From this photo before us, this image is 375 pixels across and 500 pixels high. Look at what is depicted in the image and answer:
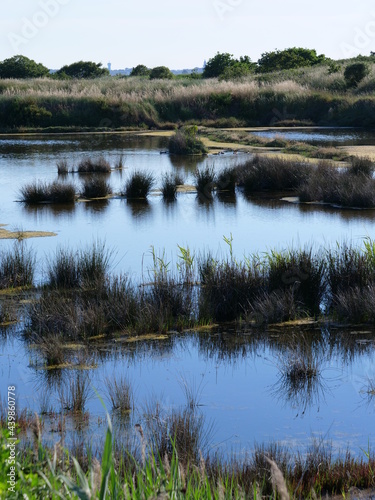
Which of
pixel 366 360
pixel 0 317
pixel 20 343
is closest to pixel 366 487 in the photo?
pixel 366 360

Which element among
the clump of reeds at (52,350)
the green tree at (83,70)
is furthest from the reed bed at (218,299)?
the green tree at (83,70)

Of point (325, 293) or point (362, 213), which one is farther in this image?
point (362, 213)

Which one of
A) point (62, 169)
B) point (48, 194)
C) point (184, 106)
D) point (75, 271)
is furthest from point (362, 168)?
point (184, 106)

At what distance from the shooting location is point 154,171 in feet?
57.1

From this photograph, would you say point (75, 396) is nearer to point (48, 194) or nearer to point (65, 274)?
point (65, 274)

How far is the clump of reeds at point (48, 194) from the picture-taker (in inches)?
559

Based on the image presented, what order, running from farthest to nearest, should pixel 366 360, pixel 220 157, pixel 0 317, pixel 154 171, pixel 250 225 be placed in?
pixel 220 157, pixel 154 171, pixel 250 225, pixel 0 317, pixel 366 360

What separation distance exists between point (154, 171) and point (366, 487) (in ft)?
45.6

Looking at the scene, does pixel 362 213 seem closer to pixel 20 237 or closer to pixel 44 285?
pixel 20 237

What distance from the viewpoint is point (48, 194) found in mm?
14391

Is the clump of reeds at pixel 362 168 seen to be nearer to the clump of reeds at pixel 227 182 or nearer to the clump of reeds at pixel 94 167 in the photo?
the clump of reeds at pixel 227 182

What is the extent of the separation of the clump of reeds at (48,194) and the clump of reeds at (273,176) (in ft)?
11.6

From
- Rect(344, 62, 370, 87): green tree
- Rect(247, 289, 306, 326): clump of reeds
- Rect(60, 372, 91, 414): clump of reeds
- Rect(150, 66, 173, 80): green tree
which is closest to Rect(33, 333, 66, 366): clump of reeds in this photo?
Rect(60, 372, 91, 414): clump of reeds

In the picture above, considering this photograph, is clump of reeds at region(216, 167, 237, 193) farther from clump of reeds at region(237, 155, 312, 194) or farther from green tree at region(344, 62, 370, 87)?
green tree at region(344, 62, 370, 87)
